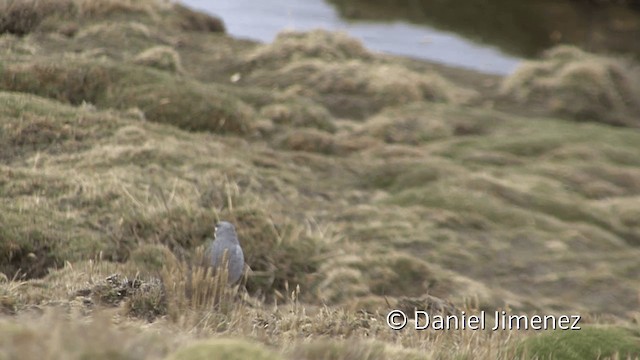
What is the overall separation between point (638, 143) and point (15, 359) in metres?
20.7

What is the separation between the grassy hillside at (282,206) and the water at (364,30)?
23.9ft

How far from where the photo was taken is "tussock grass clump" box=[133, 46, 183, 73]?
64.8 feet

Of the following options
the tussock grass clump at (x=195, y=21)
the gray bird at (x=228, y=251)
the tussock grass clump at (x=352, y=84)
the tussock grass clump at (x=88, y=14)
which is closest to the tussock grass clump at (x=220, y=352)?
the gray bird at (x=228, y=251)

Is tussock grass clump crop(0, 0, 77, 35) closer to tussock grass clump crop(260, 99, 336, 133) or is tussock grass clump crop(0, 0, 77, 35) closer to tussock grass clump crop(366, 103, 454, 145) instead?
tussock grass clump crop(260, 99, 336, 133)

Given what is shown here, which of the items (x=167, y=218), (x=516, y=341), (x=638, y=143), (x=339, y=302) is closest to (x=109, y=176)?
(x=167, y=218)

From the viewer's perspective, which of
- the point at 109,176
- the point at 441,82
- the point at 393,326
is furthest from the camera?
the point at 441,82

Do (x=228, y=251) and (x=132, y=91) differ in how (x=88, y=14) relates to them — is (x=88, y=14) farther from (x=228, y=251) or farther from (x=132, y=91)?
(x=228, y=251)

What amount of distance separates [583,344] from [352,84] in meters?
18.5

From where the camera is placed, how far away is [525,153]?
20188 mm

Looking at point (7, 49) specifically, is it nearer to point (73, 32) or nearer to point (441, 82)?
point (73, 32)

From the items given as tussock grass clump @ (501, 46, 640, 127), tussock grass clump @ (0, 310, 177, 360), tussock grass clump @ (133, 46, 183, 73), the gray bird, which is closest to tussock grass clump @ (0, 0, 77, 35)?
tussock grass clump @ (133, 46, 183, 73)

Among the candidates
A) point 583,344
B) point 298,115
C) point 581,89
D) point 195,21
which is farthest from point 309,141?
point 195,21

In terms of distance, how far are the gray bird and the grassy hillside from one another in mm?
206

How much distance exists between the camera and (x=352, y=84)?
2406cm
